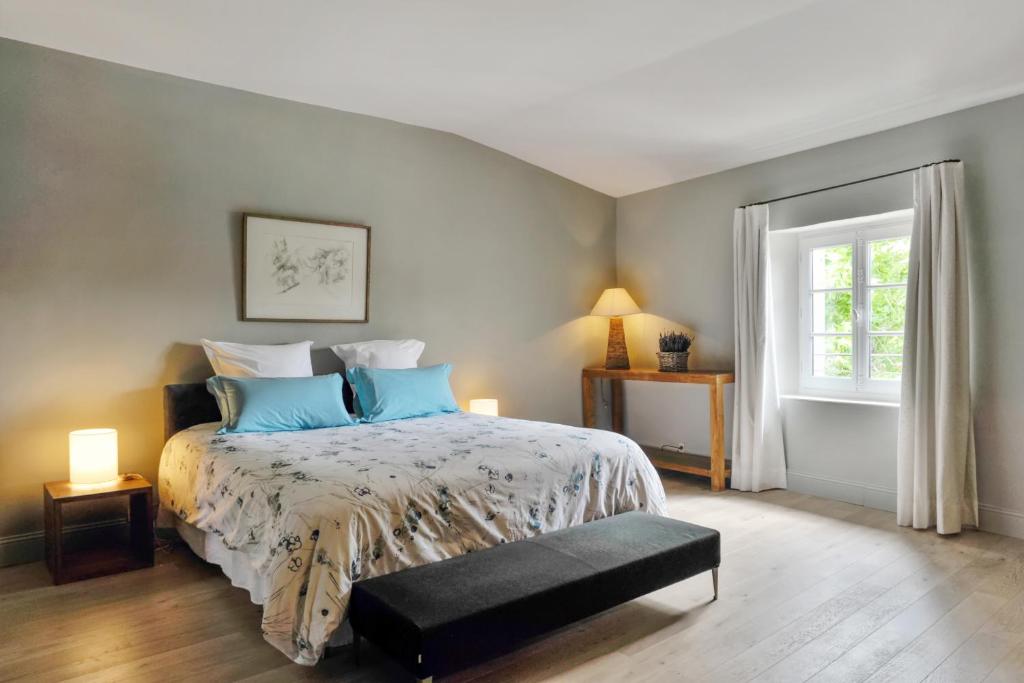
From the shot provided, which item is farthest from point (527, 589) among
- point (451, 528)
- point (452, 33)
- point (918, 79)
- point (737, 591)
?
point (918, 79)

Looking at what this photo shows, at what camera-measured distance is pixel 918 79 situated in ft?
11.1

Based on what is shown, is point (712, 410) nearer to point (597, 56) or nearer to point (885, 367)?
point (885, 367)

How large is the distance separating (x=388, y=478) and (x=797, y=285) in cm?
343

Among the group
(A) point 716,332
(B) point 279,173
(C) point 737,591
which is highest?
(B) point 279,173

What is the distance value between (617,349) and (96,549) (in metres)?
3.84

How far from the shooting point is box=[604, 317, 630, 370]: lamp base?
553 centimetres

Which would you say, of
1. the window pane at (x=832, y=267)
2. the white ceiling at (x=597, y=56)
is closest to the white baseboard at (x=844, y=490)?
the window pane at (x=832, y=267)

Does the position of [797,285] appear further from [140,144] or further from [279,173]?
[140,144]

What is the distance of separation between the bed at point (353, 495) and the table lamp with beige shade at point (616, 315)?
6.94ft

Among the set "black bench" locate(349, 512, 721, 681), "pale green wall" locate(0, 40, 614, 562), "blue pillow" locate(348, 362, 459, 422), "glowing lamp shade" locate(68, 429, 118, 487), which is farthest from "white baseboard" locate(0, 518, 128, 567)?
"black bench" locate(349, 512, 721, 681)

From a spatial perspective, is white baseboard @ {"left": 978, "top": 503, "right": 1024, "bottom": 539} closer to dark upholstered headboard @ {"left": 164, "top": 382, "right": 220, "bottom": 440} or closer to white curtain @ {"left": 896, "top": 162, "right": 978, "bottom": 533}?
white curtain @ {"left": 896, "top": 162, "right": 978, "bottom": 533}

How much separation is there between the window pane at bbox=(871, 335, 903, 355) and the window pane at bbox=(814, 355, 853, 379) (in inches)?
6.8

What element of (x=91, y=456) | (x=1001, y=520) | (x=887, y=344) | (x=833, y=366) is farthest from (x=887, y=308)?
(x=91, y=456)

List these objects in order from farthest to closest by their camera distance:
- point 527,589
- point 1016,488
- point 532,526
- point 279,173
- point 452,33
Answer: point 279,173 < point 1016,488 < point 452,33 < point 532,526 < point 527,589
